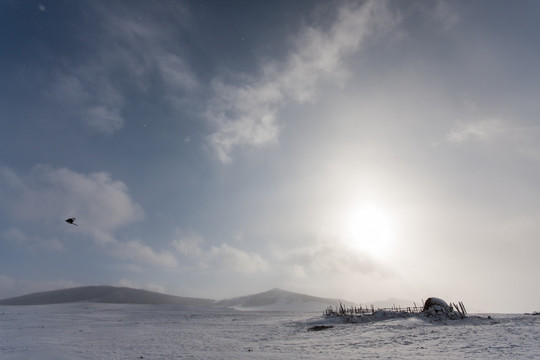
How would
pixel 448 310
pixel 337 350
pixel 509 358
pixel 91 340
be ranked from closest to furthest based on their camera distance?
pixel 509 358
pixel 337 350
pixel 91 340
pixel 448 310

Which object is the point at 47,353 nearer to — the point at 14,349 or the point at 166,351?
the point at 14,349

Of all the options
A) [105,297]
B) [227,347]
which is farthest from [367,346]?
[105,297]

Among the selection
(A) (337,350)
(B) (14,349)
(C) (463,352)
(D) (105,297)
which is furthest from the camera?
(D) (105,297)

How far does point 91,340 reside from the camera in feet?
92.4

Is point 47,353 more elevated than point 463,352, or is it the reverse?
point 463,352

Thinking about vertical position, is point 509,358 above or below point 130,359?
above

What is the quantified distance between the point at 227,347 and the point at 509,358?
18418 millimetres

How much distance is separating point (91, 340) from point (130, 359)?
43.0 ft

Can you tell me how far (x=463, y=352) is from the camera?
57.7 feet

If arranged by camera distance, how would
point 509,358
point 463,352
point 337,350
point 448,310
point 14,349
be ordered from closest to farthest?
point 509,358 < point 463,352 < point 337,350 < point 14,349 < point 448,310

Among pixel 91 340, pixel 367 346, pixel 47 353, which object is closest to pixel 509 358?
Result: pixel 367 346

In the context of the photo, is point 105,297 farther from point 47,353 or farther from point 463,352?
point 463,352

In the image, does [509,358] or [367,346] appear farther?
[367,346]

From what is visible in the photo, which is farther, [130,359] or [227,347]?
[227,347]
